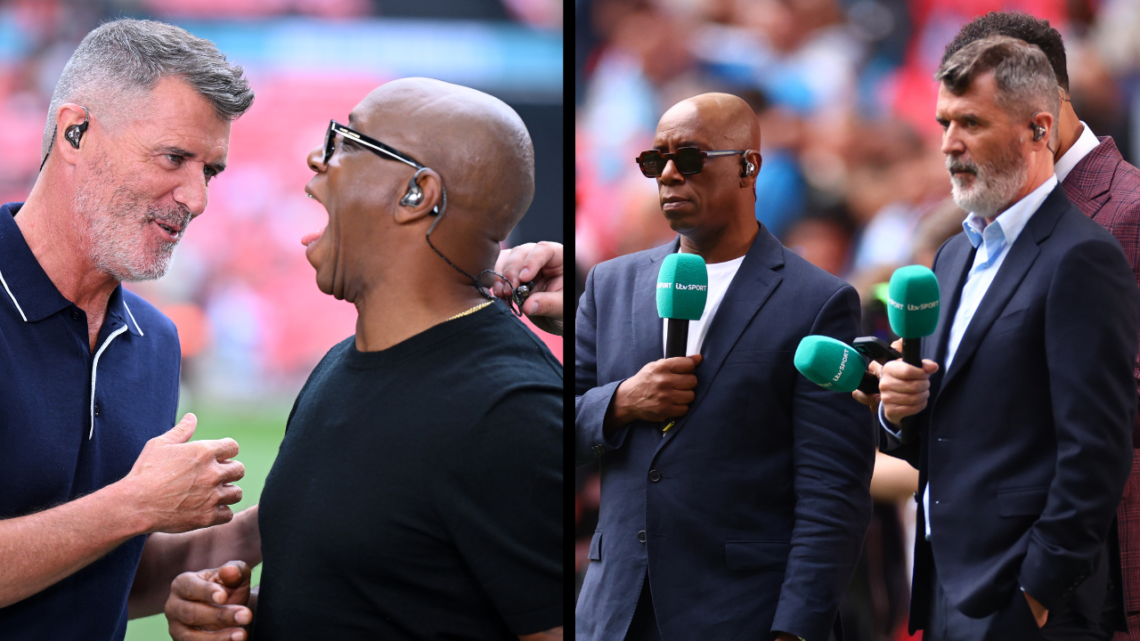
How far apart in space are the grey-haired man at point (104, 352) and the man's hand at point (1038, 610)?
170 cm

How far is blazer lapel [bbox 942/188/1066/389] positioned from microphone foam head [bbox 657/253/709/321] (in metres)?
0.58

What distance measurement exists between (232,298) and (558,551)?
5.24 meters

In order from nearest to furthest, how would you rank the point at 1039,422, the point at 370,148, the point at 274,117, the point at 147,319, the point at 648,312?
the point at 370,148
the point at 1039,422
the point at 648,312
the point at 147,319
the point at 274,117

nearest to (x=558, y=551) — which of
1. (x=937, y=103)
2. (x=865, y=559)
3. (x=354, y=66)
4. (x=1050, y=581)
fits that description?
(x=865, y=559)

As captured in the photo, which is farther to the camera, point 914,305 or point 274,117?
point 274,117

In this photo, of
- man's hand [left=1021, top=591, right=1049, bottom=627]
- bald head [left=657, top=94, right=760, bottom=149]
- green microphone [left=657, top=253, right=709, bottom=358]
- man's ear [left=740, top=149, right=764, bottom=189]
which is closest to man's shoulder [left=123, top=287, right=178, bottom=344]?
green microphone [left=657, top=253, right=709, bottom=358]

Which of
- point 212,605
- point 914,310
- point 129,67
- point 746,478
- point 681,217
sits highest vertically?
point 129,67

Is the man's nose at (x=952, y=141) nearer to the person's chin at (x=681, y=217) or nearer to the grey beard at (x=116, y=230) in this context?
the person's chin at (x=681, y=217)

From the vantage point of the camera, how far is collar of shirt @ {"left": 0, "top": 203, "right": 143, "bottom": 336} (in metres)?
1.97

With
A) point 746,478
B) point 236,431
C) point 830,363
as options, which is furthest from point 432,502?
point 236,431

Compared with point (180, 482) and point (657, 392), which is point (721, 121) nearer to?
point (657, 392)

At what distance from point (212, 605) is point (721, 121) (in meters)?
1.59

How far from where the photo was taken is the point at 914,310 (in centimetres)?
191

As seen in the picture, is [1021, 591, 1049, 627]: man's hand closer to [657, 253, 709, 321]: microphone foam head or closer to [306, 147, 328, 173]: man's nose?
[657, 253, 709, 321]: microphone foam head
